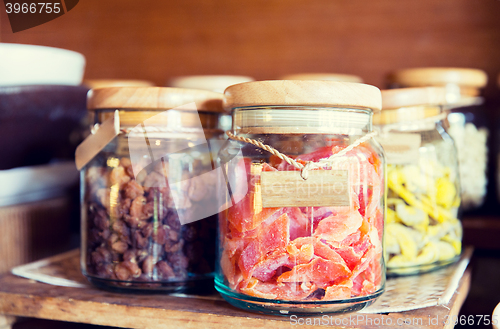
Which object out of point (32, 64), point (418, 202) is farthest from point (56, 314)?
point (418, 202)

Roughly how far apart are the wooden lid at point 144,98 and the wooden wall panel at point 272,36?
0.62 meters

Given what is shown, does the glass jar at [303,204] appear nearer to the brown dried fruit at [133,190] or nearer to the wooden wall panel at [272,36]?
the brown dried fruit at [133,190]

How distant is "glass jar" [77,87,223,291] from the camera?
0.63m

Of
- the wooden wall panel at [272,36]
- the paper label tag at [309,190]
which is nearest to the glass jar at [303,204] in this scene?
the paper label tag at [309,190]

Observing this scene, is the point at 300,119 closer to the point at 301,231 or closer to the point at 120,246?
the point at 301,231

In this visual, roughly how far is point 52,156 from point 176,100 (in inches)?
21.9

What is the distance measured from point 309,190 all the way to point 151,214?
246 mm

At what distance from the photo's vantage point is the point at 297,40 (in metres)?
1.39

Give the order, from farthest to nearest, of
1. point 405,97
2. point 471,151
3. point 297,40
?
point 297,40 < point 471,151 < point 405,97

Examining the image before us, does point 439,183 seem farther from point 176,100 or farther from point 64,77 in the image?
point 64,77

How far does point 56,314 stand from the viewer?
0.64m

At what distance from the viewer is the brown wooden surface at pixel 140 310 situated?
56 cm

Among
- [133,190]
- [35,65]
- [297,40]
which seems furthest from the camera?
[297,40]

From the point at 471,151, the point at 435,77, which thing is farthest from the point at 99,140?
the point at 471,151
